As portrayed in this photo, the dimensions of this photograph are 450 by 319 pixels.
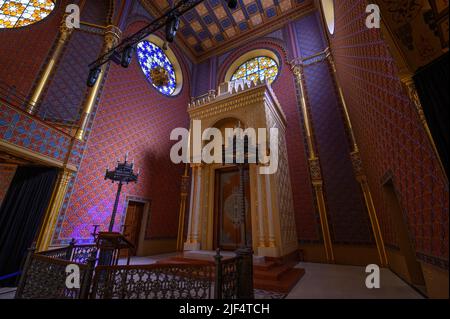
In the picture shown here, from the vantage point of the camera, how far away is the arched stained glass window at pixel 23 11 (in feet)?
20.6

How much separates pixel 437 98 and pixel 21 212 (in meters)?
7.93

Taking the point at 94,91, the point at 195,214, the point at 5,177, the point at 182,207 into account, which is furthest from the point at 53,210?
the point at 182,207

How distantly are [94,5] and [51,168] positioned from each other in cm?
686

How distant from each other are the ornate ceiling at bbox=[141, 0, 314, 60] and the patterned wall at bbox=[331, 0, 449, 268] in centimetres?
623

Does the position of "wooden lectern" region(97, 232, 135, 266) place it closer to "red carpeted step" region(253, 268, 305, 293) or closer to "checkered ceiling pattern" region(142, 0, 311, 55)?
"red carpeted step" region(253, 268, 305, 293)

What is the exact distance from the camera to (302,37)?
9.41 metres

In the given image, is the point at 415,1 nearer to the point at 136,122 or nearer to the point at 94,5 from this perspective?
the point at 136,122

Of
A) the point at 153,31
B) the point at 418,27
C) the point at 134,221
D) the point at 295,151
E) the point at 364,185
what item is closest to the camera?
the point at 418,27

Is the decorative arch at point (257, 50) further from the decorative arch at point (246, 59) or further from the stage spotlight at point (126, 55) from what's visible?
the stage spotlight at point (126, 55)

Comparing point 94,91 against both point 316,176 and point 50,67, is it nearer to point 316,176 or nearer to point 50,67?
point 50,67

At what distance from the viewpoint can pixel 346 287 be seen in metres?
3.75

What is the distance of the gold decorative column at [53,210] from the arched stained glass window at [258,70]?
842cm

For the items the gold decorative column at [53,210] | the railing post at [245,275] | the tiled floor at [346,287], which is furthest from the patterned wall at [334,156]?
the gold decorative column at [53,210]
